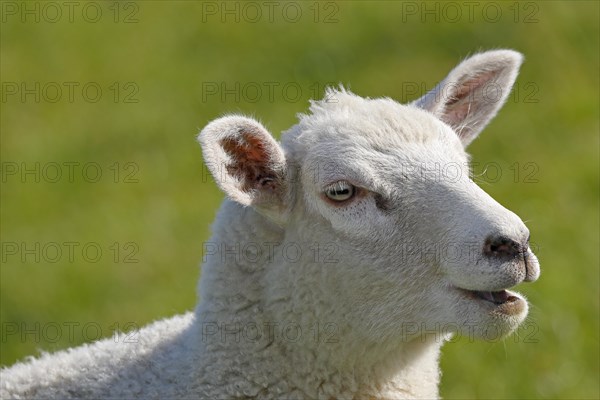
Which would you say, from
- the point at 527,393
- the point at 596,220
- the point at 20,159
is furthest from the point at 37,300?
the point at 596,220

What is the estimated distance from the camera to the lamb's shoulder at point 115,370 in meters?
4.61

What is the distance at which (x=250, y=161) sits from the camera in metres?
4.46

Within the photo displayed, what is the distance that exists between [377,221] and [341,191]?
0.20 meters

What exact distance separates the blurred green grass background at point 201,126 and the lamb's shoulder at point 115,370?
8.57 feet

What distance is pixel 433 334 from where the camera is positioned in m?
4.28

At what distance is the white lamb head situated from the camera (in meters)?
3.97

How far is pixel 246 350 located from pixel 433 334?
79cm

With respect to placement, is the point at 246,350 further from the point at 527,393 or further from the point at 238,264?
the point at 527,393

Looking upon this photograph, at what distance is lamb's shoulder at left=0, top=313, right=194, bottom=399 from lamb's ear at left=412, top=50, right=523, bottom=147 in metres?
1.57
